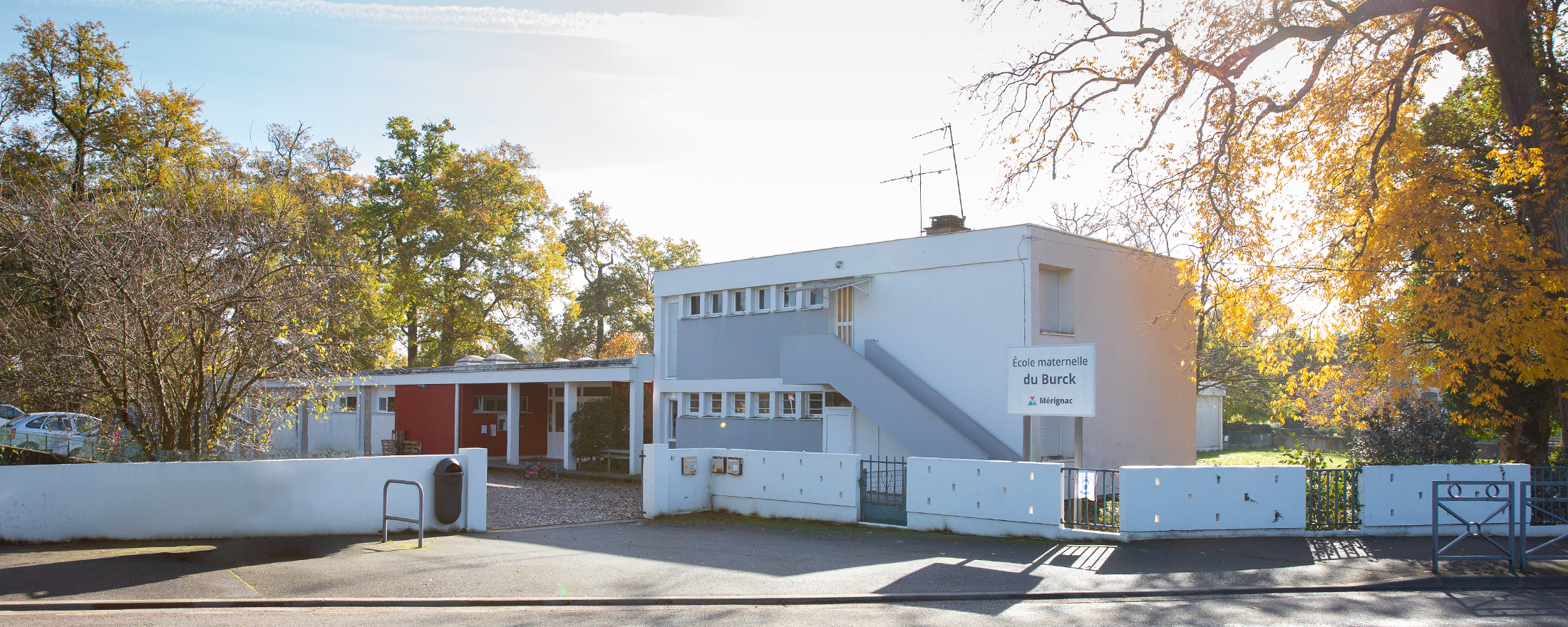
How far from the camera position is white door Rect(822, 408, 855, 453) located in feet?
71.1

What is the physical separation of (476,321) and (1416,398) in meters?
33.8

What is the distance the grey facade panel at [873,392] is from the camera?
18.2m

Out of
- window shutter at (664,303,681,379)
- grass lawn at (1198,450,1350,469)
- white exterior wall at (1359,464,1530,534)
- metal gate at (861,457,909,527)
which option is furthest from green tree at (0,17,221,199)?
grass lawn at (1198,450,1350,469)

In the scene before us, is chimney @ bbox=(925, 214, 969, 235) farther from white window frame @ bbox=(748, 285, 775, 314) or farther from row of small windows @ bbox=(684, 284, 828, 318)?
white window frame @ bbox=(748, 285, 775, 314)

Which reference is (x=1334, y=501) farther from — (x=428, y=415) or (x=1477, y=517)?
(x=428, y=415)

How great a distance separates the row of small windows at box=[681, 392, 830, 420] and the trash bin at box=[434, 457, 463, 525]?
35.0 ft

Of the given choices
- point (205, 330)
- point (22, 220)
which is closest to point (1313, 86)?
point (205, 330)

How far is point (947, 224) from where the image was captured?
22.7 meters

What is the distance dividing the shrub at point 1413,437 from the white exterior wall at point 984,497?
335 inches

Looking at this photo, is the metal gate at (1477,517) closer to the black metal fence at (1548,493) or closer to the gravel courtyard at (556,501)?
the black metal fence at (1548,493)

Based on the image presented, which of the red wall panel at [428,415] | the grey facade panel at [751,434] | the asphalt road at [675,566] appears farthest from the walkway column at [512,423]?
the asphalt road at [675,566]

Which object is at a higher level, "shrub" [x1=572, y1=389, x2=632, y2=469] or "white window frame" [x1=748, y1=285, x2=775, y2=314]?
"white window frame" [x1=748, y1=285, x2=775, y2=314]

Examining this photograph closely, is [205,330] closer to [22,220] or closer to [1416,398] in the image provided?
[22,220]

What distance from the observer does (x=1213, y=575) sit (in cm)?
1000
